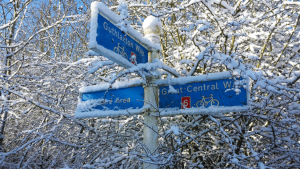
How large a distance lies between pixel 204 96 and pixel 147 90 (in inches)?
22.9

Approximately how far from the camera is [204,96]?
1.95 metres

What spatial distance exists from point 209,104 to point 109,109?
102cm

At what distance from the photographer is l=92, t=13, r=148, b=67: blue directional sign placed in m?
1.63

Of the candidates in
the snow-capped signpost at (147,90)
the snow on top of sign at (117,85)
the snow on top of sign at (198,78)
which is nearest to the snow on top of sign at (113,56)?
→ the snow-capped signpost at (147,90)

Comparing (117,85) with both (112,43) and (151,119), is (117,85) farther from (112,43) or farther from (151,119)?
(112,43)

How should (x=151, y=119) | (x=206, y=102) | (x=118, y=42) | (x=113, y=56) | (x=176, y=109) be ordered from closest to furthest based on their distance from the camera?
(x=113, y=56)
(x=118, y=42)
(x=206, y=102)
(x=176, y=109)
(x=151, y=119)

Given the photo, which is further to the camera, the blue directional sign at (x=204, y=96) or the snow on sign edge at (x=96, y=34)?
the blue directional sign at (x=204, y=96)

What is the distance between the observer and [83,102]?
2410 mm

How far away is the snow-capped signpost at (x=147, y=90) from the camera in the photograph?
1717mm

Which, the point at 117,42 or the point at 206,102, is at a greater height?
the point at 117,42

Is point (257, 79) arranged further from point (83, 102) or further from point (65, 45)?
point (65, 45)

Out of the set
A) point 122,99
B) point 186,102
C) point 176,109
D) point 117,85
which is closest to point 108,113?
point 122,99

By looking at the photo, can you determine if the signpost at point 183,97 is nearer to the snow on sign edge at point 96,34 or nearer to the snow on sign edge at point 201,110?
the snow on sign edge at point 201,110

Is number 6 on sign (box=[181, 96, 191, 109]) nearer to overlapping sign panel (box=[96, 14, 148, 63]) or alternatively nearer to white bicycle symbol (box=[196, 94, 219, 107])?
white bicycle symbol (box=[196, 94, 219, 107])
